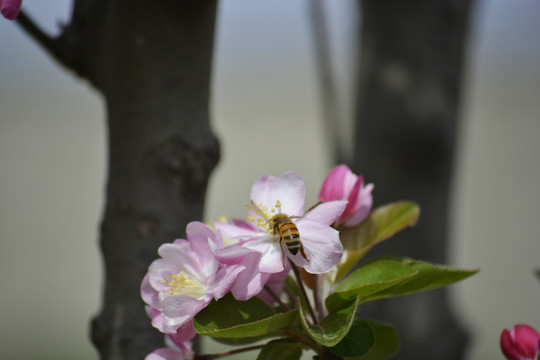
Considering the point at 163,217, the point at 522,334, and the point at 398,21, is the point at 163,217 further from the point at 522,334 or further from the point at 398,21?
the point at 398,21

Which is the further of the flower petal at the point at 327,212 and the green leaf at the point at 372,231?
the green leaf at the point at 372,231

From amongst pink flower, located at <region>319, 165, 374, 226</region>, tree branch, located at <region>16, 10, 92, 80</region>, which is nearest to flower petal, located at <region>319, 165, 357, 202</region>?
pink flower, located at <region>319, 165, 374, 226</region>

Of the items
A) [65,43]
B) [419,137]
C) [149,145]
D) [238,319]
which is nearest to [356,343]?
[238,319]

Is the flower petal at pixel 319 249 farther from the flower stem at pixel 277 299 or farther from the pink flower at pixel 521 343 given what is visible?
the pink flower at pixel 521 343

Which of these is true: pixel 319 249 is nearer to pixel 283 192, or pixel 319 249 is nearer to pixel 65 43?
pixel 283 192

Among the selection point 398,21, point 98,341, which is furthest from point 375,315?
point 98,341

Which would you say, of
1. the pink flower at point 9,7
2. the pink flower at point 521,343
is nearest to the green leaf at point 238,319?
the pink flower at point 521,343
